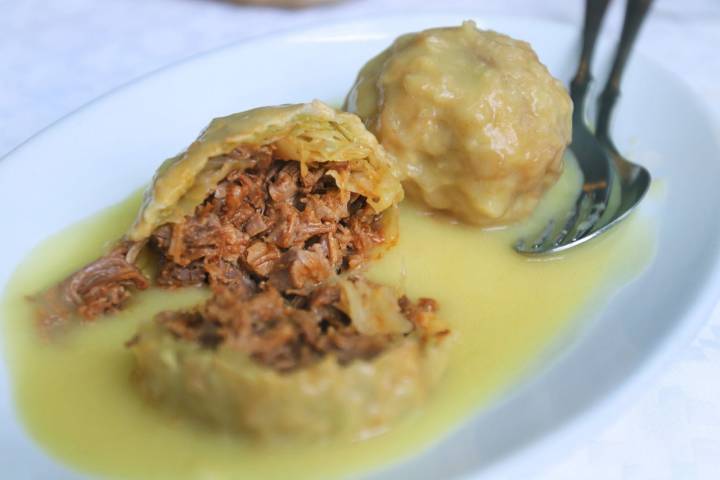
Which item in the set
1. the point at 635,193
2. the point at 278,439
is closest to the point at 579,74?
the point at 635,193

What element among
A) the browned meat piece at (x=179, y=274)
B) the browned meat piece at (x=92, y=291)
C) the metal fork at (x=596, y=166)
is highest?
the browned meat piece at (x=92, y=291)

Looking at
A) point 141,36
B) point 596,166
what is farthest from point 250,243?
point 141,36

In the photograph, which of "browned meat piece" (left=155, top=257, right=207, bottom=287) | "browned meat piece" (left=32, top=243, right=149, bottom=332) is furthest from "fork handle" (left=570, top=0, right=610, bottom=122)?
"browned meat piece" (left=32, top=243, right=149, bottom=332)

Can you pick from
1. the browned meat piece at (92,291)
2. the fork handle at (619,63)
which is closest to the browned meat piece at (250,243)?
the browned meat piece at (92,291)

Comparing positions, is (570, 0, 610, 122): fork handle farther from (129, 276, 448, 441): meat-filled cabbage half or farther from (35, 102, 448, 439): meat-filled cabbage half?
(129, 276, 448, 441): meat-filled cabbage half

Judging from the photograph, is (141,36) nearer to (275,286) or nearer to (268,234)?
(268,234)

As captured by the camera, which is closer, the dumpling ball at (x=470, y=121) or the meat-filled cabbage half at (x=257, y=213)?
the meat-filled cabbage half at (x=257, y=213)

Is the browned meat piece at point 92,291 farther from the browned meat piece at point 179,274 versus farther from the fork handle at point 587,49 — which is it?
the fork handle at point 587,49
